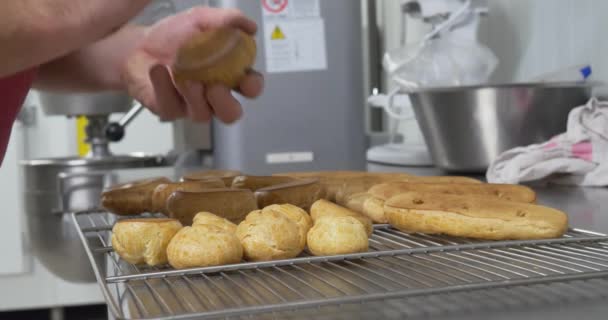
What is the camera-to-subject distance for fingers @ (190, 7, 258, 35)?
2.71 feet

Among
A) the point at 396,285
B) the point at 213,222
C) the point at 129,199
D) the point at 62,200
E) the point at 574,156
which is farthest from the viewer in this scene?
the point at 62,200

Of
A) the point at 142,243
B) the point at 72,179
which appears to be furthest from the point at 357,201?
the point at 72,179

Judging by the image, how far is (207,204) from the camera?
0.71 metres

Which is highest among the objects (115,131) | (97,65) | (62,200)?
(97,65)

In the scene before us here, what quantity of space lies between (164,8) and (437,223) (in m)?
1.09

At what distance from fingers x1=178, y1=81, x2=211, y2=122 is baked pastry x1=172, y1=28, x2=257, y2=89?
0.05 ft

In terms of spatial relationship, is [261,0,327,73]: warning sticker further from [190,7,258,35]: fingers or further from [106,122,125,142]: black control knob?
[190,7,258,35]: fingers

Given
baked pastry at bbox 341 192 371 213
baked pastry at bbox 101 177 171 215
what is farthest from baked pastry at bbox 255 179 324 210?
baked pastry at bbox 101 177 171 215

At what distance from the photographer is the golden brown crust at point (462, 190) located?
2.50ft

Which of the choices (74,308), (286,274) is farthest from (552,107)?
(74,308)

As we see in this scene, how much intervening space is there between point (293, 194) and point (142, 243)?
24cm

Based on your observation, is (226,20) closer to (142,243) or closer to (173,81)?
(173,81)

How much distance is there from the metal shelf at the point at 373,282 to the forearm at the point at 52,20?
0.49 ft

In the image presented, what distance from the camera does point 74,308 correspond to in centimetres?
167
